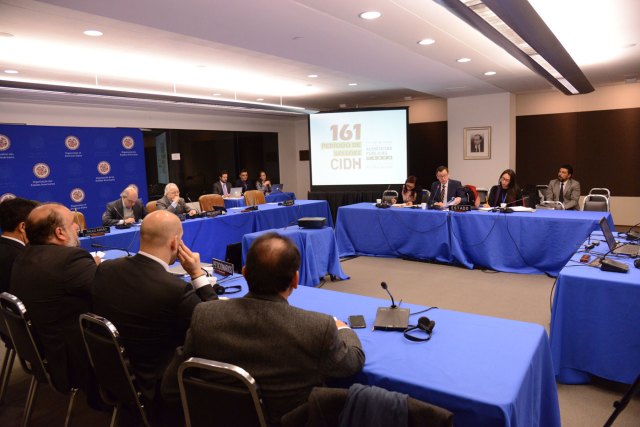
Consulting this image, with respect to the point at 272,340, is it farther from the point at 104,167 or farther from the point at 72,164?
the point at 104,167

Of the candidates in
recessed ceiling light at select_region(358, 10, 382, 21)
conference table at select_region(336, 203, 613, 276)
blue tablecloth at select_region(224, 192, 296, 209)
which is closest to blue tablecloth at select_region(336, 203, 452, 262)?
conference table at select_region(336, 203, 613, 276)

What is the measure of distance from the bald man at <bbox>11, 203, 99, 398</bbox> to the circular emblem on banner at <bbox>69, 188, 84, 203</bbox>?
5939 mm

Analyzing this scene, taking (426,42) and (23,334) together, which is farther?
(426,42)

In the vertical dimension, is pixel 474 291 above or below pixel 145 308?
below

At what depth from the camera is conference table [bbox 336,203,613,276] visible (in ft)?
15.2

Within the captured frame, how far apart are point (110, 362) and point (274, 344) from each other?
838 millimetres

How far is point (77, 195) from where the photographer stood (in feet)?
24.3

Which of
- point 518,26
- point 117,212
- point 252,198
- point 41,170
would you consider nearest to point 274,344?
point 518,26

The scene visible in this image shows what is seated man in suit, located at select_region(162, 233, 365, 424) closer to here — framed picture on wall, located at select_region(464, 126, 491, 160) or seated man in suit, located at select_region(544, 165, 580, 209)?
seated man in suit, located at select_region(544, 165, 580, 209)

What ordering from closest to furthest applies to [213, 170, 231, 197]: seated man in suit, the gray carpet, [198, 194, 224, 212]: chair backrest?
1. the gray carpet
2. [198, 194, 224, 212]: chair backrest
3. [213, 170, 231, 197]: seated man in suit

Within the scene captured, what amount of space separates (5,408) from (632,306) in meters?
3.63

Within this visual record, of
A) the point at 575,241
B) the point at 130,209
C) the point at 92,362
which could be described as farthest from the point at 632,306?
the point at 130,209

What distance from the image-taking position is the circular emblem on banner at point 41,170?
6.89 metres

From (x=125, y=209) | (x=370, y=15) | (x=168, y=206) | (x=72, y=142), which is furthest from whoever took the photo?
(x=72, y=142)
